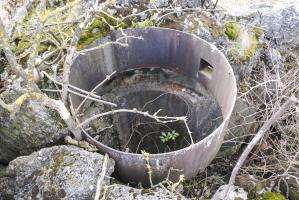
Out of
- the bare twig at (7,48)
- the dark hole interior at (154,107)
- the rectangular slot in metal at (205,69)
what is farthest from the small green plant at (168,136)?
the bare twig at (7,48)

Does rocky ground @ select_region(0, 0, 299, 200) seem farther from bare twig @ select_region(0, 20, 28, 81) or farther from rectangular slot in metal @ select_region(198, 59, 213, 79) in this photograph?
bare twig @ select_region(0, 20, 28, 81)

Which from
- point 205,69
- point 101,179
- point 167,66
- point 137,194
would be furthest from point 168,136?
point 101,179

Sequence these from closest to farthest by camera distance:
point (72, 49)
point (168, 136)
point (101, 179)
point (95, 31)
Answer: point (101, 179)
point (72, 49)
point (95, 31)
point (168, 136)

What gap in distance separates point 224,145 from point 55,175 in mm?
2268

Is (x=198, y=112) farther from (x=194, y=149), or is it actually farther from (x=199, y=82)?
(x=194, y=149)

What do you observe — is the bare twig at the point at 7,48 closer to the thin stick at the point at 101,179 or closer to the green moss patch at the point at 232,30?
the thin stick at the point at 101,179

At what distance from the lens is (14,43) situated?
12.5 feet

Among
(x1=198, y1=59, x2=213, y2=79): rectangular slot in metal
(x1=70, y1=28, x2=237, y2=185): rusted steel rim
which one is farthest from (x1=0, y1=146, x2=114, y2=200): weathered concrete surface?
(x1=198, y1=59, x2=213, y2=79): rectangular slot in metal

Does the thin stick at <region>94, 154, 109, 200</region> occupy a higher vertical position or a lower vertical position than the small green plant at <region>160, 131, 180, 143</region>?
higher

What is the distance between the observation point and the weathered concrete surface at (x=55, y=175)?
2562 millimetres

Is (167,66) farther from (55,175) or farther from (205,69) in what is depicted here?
(55,175)

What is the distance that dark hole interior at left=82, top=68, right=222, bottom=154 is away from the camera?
13.4 ft

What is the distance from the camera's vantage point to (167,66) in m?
4.20

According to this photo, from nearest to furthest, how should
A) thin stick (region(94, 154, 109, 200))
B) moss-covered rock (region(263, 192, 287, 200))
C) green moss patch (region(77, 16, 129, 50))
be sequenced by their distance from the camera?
thin stick (region(94, 154, 109, 200))
moss-covered rock (region(263, 192, 287, 200))
green moss patch (region(77, 16, 129, 50))
